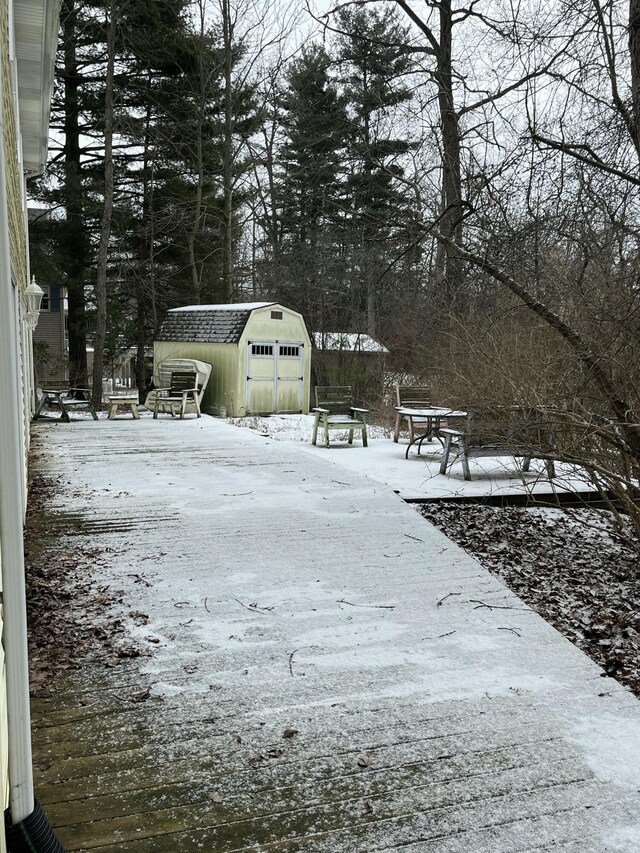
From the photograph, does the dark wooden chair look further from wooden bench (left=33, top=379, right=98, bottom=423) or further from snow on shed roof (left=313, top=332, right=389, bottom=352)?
snow on shed roof (left=313, top=332, right=389, bottom=352)

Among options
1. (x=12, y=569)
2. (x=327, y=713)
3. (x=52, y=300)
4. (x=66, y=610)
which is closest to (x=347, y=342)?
(x=52, y=300)


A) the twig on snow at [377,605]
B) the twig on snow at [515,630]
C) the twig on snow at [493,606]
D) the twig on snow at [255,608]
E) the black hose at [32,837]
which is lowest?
the twig on snow at [515,630]

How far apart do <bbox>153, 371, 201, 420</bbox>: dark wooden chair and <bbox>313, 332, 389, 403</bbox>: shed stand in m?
4.61

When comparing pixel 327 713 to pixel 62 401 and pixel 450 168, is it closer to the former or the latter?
pixel 450 168

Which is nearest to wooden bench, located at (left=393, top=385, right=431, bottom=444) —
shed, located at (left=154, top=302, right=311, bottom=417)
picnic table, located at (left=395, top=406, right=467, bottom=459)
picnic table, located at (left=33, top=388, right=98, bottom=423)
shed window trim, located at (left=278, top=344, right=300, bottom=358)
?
picnic table, located at (left=395, top=406, right=467, bottom=459)

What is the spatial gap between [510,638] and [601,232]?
381cm

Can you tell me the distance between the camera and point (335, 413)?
1209 cm

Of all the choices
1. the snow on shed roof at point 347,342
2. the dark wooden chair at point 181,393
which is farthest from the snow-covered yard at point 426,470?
the snow on shed roof at point 347,342

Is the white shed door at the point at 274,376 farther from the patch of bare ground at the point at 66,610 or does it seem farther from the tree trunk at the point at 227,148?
the patch of bare ground at the point at 66,610

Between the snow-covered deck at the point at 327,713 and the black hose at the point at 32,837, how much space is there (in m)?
0.42

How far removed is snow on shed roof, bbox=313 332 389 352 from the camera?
1923cm

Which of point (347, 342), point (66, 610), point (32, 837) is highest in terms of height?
point (347, 342)

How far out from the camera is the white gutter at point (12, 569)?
1.85 meters

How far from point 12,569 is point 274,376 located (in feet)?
50.4
